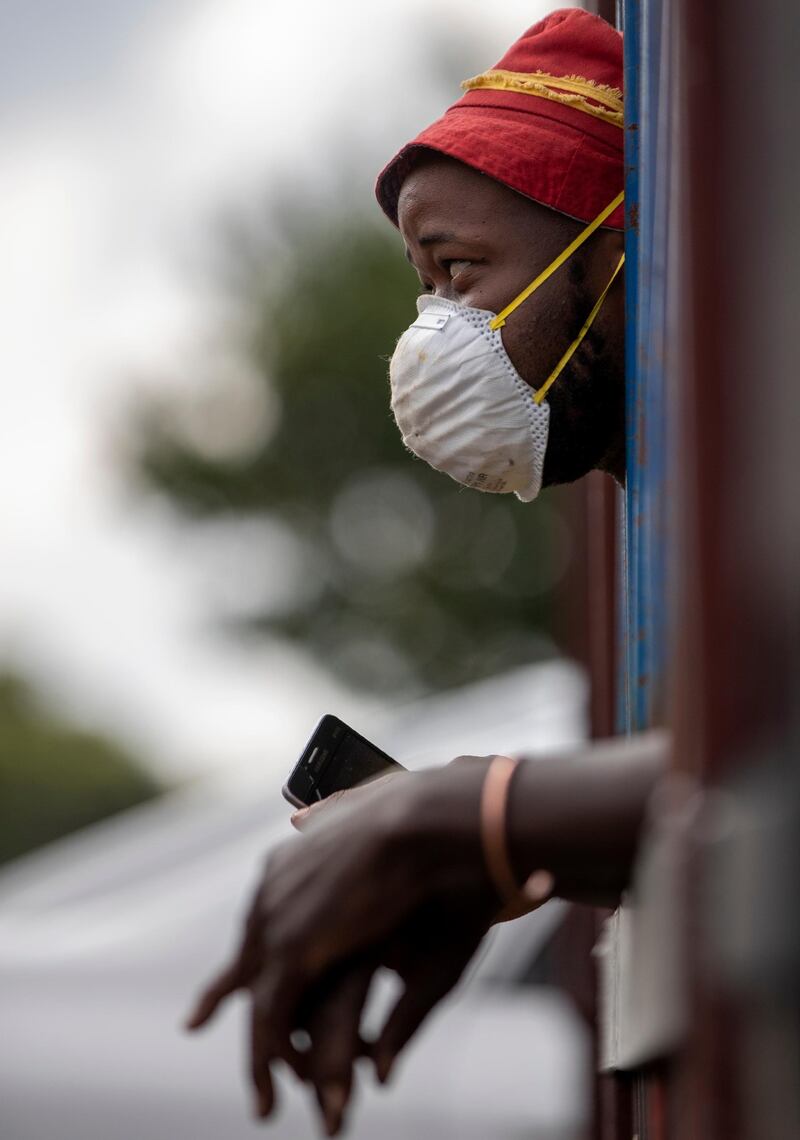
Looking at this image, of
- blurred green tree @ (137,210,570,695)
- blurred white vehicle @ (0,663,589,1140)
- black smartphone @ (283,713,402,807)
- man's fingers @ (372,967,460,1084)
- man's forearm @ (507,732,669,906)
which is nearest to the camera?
man's forearm @ (507,732,669,906)

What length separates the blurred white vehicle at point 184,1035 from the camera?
11.7 ft

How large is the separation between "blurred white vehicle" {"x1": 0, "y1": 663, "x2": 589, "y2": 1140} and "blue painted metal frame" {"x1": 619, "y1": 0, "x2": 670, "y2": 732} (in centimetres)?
163

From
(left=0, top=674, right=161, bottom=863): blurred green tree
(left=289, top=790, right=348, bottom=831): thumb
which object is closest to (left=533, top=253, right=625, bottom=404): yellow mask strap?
(left=289, top=790, right=348, bottom=831): thumb

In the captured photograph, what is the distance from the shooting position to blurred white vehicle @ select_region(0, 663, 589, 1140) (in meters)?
3.55

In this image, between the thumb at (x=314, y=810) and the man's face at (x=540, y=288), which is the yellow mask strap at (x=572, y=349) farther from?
the thumb at (x=314, y=810)

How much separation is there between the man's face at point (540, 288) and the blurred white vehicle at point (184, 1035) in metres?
1.45

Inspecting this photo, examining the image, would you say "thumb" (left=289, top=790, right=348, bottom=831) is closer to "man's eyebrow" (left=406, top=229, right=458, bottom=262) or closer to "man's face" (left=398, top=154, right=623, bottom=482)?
"man's face" (left=398, top=154, right=623, bottom=482)

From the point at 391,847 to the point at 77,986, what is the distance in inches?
126

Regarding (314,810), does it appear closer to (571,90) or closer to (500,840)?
(500,840)

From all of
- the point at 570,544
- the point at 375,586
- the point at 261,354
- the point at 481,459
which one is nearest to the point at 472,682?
the point at 375,586

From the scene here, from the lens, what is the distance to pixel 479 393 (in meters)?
2.12

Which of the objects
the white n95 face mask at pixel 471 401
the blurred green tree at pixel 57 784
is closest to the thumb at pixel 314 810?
the white n95 face mask at pixel 471 401

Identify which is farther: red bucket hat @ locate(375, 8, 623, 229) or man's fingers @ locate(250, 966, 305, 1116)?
red bucket hat @ locate(375, 8, 623, 229)

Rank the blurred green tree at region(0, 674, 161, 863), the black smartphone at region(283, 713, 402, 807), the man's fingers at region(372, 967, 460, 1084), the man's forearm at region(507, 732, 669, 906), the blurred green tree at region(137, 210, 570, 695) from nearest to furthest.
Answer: the man's forearm at region(507, 732, 669, 906) → the man's fingers at region(372, 967, 460, 1084) → the black smartphone at region(283, 713, 402, 807) → the blurred green tree at region(0, 674, 161, 863) → the blurred green tree at region(137, 210, 570, 695)
